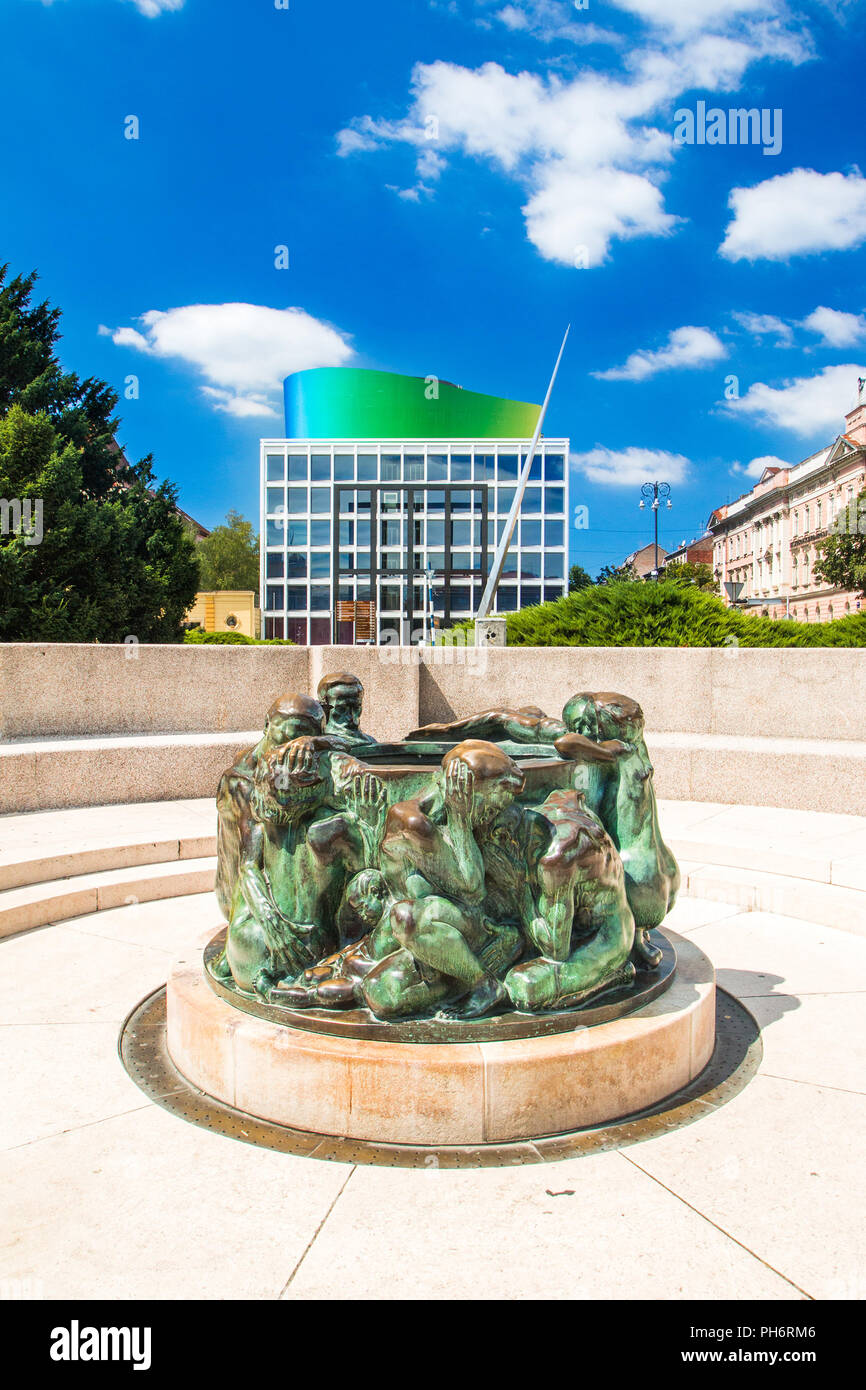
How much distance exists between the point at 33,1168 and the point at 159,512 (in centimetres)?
2167

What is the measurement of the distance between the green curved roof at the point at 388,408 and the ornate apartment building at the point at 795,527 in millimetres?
23561

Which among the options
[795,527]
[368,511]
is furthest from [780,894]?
[795,527]

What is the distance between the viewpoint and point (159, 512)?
882 inches

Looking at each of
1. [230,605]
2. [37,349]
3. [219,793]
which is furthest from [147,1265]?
[230,605]

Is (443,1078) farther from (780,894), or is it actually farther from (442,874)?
(780,894)

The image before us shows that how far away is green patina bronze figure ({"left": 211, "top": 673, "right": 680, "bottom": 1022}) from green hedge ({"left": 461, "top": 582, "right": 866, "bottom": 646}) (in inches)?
336

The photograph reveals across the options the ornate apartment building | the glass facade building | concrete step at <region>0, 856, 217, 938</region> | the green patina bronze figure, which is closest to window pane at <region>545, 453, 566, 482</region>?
the glass facade building

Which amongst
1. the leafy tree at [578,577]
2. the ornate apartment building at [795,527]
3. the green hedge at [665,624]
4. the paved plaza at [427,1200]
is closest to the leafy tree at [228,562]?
the leafy tree at [578,577]

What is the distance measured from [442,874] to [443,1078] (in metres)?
0.62

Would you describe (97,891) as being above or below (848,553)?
below

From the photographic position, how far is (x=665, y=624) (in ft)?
38.6

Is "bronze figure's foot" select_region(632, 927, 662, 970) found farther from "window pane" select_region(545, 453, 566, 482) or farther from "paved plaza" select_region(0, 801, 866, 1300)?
"window pane" select_region(545, 453, 566, 482)

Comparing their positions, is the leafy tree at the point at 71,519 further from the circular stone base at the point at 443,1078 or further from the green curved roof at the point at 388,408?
the green curved roof at the point at 388,408

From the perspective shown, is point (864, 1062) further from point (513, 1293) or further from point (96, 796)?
point (96, 796)
